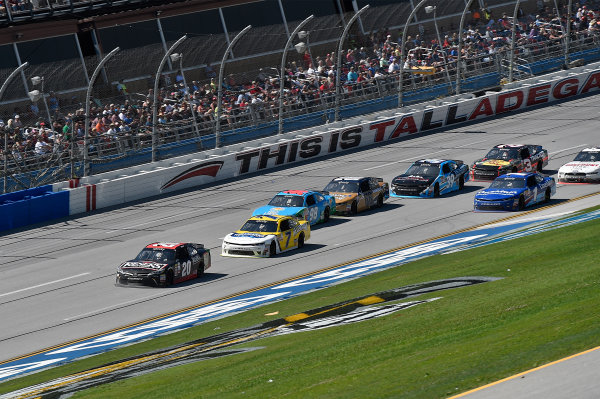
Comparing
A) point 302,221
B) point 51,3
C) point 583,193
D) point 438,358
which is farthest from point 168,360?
point 51,3

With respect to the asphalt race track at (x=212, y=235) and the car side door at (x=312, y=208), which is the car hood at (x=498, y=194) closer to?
the asphalt race track at (x=212, y=235)

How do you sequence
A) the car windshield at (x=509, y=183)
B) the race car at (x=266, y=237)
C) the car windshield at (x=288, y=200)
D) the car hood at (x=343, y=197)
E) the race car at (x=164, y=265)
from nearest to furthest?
the race car at (x=164, y=265) < the race car at (x=266, y=237) < the car windshield at (x=288, y=200) < the car windshield at (x=509, y=183) < the car hood at (x=343, y=197)

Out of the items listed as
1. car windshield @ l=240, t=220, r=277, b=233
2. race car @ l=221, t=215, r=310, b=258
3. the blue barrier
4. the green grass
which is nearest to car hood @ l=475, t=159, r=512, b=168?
race car @ l=221, t=215, r=310, b=258

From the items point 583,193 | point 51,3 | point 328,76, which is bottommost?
point 583,193

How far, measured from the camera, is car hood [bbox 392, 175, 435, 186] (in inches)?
1372

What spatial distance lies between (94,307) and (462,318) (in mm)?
11284

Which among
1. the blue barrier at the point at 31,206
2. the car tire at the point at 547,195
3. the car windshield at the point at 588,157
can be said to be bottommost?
the car tire at the point at 547,195

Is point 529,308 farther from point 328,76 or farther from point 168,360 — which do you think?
point 328,76

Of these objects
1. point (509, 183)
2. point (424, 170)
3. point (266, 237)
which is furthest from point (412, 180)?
point (266, 237)

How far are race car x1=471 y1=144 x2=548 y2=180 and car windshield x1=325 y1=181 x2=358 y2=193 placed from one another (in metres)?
6.01

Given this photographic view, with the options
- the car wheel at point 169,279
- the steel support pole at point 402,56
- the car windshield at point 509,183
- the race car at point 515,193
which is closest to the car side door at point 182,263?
the car wheel at point 169,279

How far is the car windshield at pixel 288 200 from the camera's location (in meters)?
32.0

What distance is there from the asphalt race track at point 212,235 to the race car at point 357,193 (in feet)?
1.25

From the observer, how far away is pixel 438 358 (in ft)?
43.0
